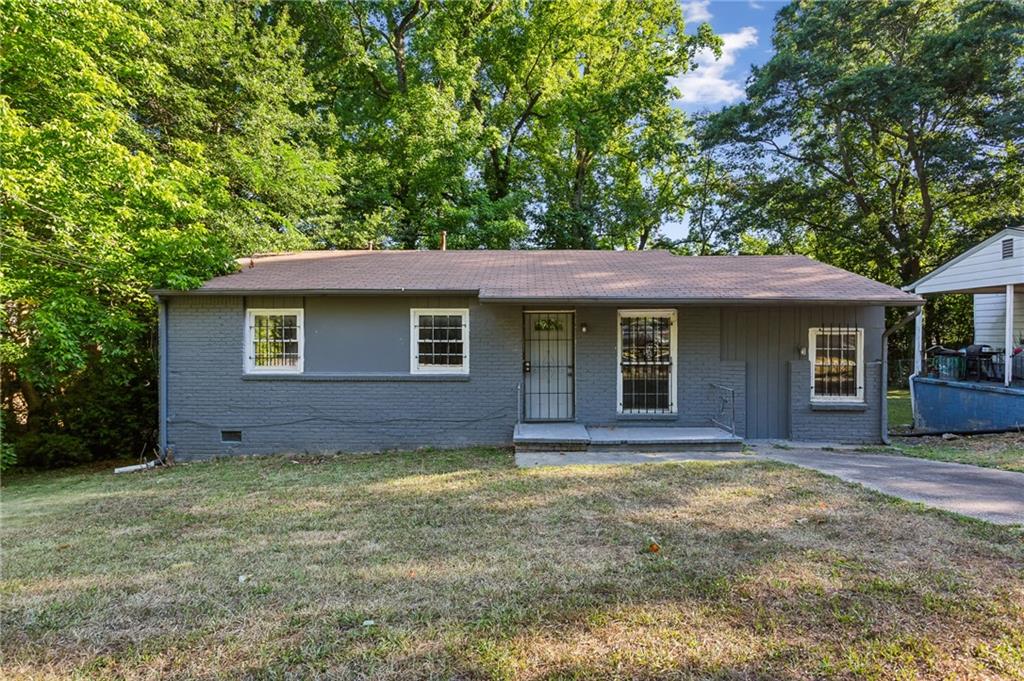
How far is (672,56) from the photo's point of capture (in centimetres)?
2034

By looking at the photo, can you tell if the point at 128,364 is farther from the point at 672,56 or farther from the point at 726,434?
the point at 672,56

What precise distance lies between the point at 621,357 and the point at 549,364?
4.22 feet

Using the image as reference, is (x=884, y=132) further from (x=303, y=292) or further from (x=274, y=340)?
(x=274, y=340)

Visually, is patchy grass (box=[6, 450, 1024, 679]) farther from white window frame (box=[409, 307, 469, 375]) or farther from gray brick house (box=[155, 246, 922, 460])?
white window frame (box=[409, 307, 469, 375])

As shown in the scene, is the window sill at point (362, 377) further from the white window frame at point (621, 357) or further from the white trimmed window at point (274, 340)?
the white window frame at point (621, 357)

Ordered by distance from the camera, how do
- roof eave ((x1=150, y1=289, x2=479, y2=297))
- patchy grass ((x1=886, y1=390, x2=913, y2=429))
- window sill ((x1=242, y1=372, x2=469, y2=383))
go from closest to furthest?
roof eave ((x1=150, y1=289, x2=479, y2=297)) < window sill ((x1=242, y1=372, x2=469, y2=383)) < patchy grass ((x1=886, y1=390, x2=913, y2=429))

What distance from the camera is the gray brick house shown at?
8.28 metres

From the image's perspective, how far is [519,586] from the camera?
3250mm

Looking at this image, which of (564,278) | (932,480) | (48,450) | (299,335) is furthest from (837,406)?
(48,450)

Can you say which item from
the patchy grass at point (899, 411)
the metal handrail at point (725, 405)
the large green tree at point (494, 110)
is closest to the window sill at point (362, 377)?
the metal handrail at point (725, 405)

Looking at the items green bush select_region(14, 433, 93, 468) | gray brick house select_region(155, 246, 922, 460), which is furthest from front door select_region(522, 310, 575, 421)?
green bush select_region(14, 433, 93, 468)

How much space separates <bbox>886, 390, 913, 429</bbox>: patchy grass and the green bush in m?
17.1

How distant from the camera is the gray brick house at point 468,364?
828 centimetres

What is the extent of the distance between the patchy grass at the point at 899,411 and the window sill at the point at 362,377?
10.3 m
